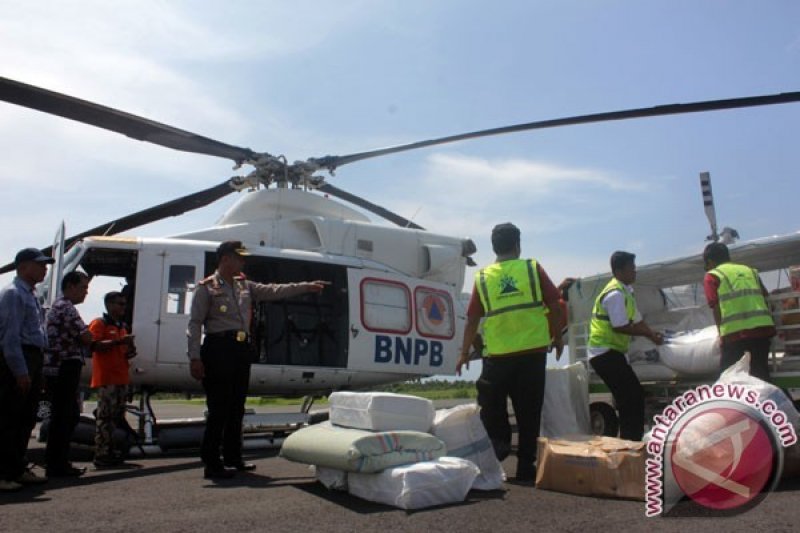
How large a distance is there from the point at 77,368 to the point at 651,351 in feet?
18.7

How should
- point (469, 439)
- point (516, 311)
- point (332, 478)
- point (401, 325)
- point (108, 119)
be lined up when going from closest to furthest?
point (332, 478) → point (469, 439) → point (516, 311) → point (108, 119) → point (401, 325)

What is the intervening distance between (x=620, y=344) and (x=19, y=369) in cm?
463

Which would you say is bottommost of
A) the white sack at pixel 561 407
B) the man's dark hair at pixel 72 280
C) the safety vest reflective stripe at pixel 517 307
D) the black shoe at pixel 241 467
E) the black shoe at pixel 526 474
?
the black shoe at pixel 241 467

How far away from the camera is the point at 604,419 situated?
7109 mm

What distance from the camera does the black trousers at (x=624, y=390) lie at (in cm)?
528

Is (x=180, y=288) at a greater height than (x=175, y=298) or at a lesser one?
greater

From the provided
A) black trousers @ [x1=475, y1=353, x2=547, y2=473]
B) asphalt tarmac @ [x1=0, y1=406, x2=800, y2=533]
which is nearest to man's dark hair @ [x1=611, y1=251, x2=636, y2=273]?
black trousers @ [x1=475, y1=353, x2=547, y2=473]

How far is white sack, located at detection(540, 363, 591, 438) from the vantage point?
17.2ft

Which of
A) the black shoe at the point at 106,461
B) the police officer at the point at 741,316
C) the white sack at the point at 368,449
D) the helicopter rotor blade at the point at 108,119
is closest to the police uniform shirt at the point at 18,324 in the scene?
the black shoe at the point at 106,461

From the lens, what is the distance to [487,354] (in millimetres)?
5031

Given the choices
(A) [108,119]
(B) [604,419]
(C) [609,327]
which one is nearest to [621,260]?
(C) [609,327]

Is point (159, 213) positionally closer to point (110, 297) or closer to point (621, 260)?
point (110, 297)

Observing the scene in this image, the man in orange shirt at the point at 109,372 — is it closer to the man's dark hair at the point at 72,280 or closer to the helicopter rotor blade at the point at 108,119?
the man's dark hair at the point at 72,280

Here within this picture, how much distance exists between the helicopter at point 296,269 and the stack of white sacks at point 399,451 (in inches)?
151
